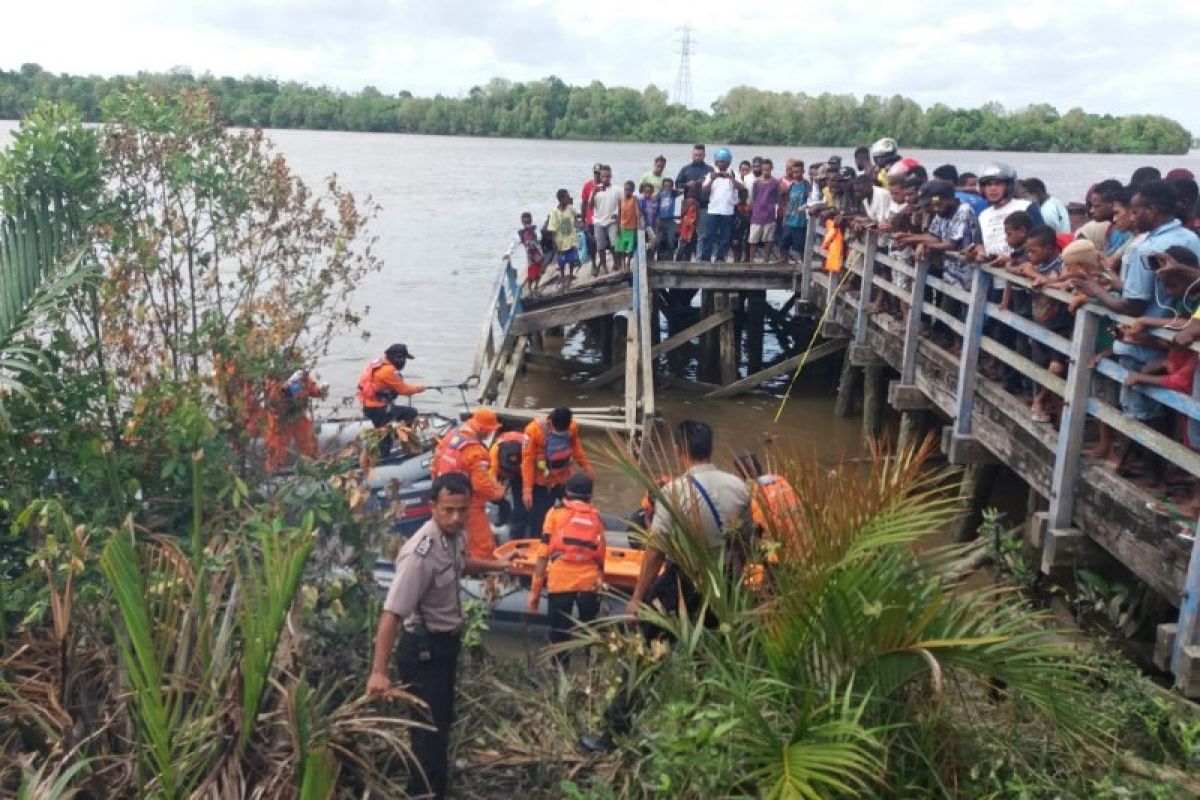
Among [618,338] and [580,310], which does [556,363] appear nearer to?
[618,338]

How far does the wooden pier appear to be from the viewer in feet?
17.3

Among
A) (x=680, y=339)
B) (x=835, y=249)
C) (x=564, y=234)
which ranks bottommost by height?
(x=680, y=339)

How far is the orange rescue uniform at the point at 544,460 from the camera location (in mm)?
8477

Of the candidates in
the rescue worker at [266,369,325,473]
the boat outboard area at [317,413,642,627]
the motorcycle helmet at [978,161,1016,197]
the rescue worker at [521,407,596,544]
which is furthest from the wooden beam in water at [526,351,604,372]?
the rescue worker at [266,369,325,473]

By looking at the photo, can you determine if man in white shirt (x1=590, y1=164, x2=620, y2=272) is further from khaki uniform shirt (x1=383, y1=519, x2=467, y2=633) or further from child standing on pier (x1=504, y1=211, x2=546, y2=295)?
khaki uniform shirt (x1=383, y1=519, x2=467, y2=633)

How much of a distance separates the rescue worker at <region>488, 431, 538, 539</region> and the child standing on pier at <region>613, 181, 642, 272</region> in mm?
6696

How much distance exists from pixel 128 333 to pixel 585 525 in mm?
2485

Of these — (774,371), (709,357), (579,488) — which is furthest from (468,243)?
(579,488)

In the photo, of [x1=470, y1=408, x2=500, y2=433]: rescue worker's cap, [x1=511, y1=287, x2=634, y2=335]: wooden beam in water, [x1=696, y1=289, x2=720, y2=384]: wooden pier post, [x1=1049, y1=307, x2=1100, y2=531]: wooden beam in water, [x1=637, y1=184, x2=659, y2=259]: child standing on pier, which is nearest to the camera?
[x1=1049, y1=307, x2=1100, y2=531]: wooden beam in water

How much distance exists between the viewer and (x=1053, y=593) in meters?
6.27

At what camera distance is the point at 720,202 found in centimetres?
1451

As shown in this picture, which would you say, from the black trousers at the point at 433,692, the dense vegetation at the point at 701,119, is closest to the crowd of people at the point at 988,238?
the black trousers at the point at 433,692

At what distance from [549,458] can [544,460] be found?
0.05 metres

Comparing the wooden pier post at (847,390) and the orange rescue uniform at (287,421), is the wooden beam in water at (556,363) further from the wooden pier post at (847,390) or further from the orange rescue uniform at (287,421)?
the orange rescue uniform at (287,421)
